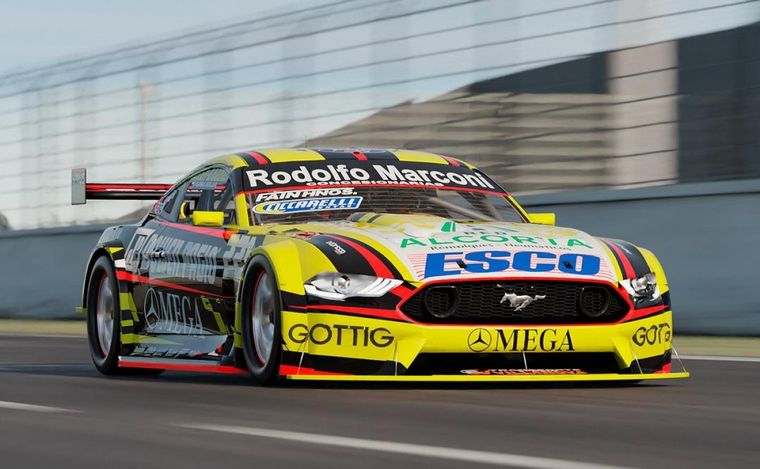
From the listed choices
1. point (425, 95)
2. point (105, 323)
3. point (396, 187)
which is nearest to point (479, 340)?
point (396, 187)

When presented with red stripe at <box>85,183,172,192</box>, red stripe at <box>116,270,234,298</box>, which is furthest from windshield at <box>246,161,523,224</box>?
red stripe at <box>85,183,172,192</box>

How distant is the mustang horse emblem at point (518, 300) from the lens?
711 cm

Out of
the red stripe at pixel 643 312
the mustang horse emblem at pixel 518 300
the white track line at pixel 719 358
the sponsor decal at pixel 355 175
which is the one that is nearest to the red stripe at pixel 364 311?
the mustang horse emblem at pixel 518 300

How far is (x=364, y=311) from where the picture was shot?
23.2ft

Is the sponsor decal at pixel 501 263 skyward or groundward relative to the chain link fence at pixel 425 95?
groundward

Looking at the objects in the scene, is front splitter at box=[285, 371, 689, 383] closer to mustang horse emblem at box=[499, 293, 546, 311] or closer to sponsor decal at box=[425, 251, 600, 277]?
mustang horse emblem at box=[499, 293, 546, 311]

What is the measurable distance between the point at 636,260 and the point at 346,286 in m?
1.33

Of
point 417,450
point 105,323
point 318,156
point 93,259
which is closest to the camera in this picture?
point 417,450

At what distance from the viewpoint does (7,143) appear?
21438 millimetres

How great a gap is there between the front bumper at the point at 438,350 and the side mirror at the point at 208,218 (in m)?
1.27

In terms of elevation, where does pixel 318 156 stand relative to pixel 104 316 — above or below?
above

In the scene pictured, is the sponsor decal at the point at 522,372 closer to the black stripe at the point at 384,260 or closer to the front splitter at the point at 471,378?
the front splitter at the point at 471,378

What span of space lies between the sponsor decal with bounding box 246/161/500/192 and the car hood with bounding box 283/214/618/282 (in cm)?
91

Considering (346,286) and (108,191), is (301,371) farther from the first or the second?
(108,191)
